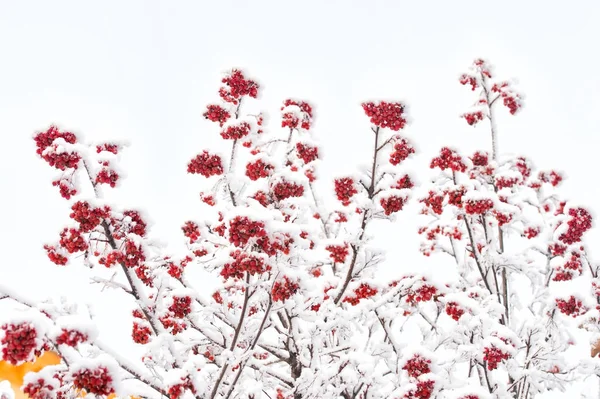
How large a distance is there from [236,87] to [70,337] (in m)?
3.25

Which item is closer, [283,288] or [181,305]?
[283,288]

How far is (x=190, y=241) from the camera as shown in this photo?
18.3 feet

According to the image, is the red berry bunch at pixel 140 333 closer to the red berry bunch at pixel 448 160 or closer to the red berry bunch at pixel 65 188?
the red berry bunch at pixel 65 188

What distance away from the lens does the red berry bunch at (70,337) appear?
10.2 feet

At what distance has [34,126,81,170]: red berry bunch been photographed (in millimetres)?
3947

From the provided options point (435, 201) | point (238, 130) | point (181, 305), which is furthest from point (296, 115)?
point (181, 305)

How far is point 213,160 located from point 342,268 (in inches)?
111

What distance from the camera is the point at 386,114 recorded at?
186 inches

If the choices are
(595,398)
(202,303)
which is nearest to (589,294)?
(595,398)

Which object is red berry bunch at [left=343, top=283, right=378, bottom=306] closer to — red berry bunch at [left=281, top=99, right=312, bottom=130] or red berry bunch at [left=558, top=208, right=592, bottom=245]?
red berry bunch at [left=281, top=99, right=312, bottom=130]

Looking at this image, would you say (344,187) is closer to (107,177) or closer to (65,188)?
(107,177)

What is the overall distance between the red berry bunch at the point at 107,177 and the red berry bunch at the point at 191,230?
4.17ft

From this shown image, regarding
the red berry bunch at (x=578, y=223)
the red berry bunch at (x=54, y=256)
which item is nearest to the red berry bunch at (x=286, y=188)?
the red berry bunch at (x=54, y=256)

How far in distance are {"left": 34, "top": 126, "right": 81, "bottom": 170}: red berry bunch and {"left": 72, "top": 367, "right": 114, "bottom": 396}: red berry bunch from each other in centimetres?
177
